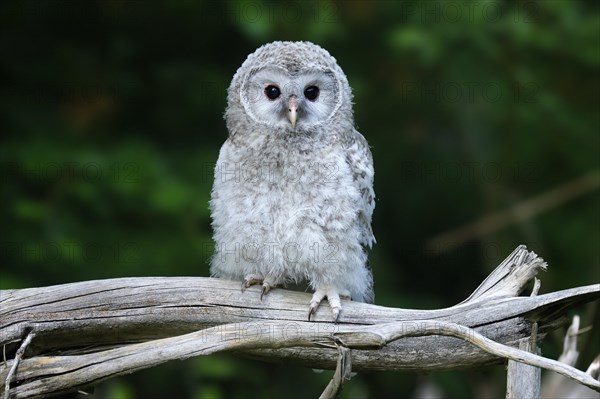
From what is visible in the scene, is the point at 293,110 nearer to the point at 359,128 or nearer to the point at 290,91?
the point at 290,91

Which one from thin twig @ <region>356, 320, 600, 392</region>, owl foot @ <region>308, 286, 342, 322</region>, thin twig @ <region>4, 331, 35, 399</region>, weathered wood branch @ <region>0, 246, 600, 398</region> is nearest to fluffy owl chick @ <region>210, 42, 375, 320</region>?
owl foot @ <region>308, 286, 342, 322</region>

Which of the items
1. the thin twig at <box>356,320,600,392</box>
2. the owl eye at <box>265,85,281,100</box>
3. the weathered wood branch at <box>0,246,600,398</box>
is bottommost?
the thin twig at <box>356,320,600,392</box>

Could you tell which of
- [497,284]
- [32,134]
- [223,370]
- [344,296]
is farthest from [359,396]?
[32,134]

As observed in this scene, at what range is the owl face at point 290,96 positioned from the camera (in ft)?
11.6

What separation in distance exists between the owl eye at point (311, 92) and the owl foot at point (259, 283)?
872 mm

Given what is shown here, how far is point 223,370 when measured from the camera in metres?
4.93

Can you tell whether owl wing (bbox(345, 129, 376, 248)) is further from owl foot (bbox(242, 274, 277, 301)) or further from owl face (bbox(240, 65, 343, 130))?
owl foot (bbox(242, 274, 277, 301))

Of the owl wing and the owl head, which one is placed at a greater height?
the owl head

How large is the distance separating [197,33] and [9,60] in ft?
4.39

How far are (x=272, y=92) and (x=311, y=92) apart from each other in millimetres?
184

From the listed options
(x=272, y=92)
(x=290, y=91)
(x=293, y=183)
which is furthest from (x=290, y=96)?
(x=293, y=183)

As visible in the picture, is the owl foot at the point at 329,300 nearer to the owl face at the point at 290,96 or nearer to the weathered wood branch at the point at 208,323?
the weathered wood branch at the point at 208,323

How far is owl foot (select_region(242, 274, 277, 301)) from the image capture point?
340 cm

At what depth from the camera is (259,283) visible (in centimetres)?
348
